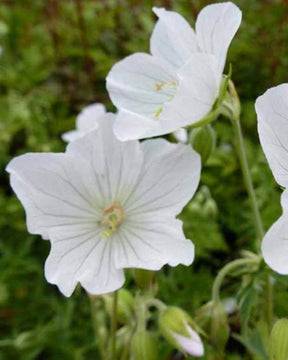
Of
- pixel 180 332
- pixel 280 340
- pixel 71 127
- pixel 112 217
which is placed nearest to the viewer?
pixel 280 340

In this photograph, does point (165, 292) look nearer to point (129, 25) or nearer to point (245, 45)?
point (245, 45)

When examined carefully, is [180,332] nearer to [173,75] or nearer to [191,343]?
[191,343]

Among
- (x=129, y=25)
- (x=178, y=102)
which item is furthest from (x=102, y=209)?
(x=129, y=25)

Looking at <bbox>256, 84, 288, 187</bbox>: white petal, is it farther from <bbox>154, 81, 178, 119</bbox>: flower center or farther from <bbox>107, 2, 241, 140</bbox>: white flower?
<bbox>154, 81, 178, 119</bbox>: flower center

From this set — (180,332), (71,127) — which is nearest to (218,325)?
(180,332)

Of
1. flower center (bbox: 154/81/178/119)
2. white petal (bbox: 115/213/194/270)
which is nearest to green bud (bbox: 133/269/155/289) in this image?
white petal (bbox: 115/213/194/270)

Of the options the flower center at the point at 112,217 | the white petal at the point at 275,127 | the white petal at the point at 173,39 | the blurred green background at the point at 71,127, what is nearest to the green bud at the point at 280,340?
the blurred green background at the point at 71,127

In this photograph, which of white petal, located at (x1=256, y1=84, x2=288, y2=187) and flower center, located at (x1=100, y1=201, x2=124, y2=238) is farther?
flower center, located at (x1=100, y1=201, x2=124, y2=238)
